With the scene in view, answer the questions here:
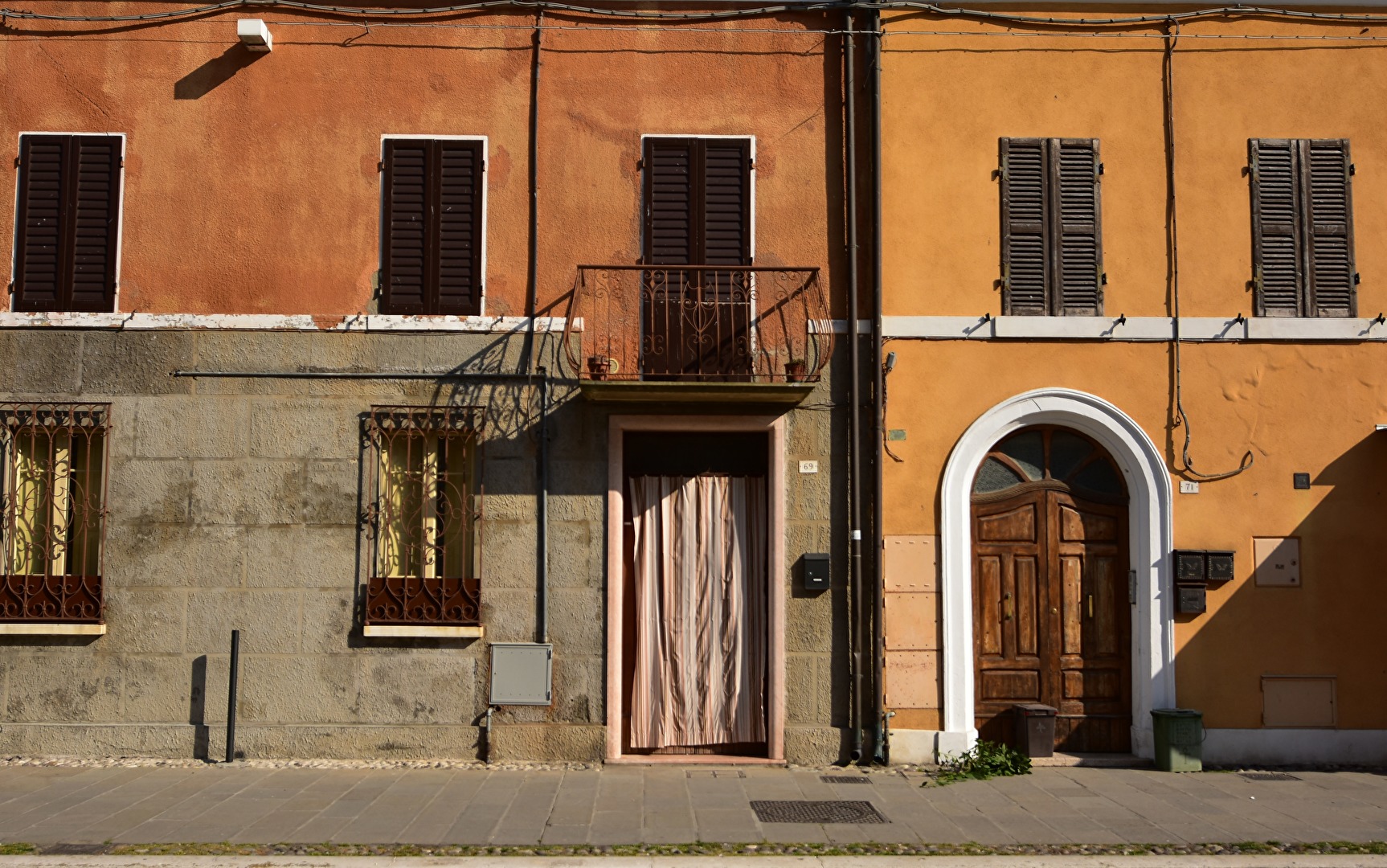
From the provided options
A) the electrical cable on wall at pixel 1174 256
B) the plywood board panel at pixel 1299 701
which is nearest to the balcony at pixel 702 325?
the electrical cable on wall at pixel 1174 256

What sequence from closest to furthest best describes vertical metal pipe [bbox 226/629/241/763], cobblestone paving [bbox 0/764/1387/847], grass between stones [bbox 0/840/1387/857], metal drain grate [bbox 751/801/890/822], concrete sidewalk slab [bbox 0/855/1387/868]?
concrete sidewalk slab [bbox 0/855/1387/868]
grass between stones [bbox 0/840/1387/857]
cobblestone paving [bbox 0/764/1387/847]
metal drain grate [bbox 751/801/890/822]
vertical metal pipe [bbox 226/629/241/763]

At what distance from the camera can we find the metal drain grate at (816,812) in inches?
320

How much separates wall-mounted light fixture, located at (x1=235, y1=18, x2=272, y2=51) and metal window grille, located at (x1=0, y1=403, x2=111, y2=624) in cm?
349

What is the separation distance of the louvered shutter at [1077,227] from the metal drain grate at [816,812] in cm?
483

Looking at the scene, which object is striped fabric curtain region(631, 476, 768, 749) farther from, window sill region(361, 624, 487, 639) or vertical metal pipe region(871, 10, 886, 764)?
window sill region(361, 624, 487, 639)

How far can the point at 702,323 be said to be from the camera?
997 cm

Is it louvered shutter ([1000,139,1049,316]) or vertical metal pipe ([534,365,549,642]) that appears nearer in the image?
vertical metal pipe ([534,365,549,642])

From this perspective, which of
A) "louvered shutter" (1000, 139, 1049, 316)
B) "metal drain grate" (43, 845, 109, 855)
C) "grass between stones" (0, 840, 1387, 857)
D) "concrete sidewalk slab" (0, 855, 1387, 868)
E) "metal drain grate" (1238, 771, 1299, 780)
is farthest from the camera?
"louvered shutter" (1000, 139, 1049, 316)

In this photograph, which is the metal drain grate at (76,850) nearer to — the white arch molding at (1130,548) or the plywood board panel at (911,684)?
the plywood board panel at (911,684)

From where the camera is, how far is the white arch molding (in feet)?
→ 32.7

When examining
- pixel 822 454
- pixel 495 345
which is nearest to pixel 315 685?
pixel 495 345

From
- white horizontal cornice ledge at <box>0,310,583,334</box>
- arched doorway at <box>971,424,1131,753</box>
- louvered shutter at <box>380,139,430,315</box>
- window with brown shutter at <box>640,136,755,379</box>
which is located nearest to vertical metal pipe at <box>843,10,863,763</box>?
window with brown shutter at <box>640,136,755,379</box>

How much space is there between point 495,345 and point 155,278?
10.3ft

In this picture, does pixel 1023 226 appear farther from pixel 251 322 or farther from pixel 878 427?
pixel 251 322
